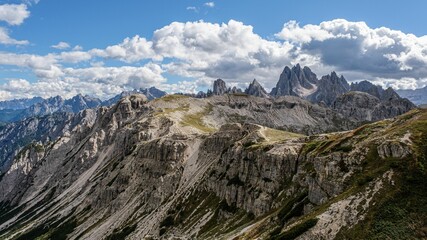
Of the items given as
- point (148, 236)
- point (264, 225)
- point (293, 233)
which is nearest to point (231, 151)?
point (148, 236)

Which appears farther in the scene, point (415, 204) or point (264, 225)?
point (264, 225)

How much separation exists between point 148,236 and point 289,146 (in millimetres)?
77990

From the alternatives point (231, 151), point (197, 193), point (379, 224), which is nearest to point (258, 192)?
point (231, 151)

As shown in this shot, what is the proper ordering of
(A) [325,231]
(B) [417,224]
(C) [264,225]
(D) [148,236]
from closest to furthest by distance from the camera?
(B) [417,224], (A) [325,231], (C) [264,225], (D) [148,236]

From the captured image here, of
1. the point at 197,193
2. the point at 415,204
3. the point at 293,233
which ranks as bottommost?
the point at 197,193

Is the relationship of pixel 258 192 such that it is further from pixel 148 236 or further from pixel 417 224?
pixel 417 224

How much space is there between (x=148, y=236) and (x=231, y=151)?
175 ft

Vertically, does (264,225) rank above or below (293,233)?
below

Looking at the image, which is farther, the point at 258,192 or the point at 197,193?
the point at 197,193

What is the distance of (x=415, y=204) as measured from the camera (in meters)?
68.1

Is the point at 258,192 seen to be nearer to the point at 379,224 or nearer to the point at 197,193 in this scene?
the point at 197,193

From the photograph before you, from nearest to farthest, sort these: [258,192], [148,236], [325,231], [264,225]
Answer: [325,231]
[264,225]
[258,192]
[148,236]

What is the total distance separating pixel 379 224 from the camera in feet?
218

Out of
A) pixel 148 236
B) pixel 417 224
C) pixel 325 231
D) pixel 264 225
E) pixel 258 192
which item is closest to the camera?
pixel 417 224
